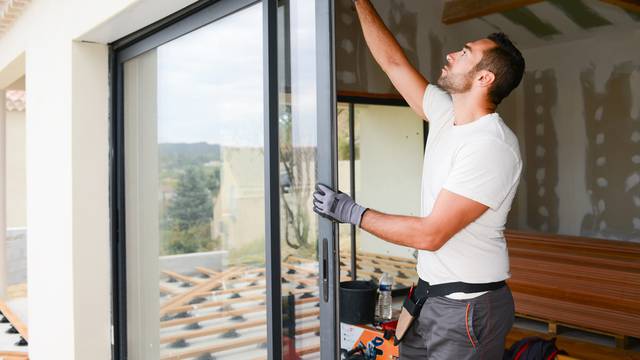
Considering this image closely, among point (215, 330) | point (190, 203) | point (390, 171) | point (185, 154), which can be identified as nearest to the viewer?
point (215, 330)

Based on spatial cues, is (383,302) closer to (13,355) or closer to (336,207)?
(336,207)

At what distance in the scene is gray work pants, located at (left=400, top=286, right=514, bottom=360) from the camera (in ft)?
5.89

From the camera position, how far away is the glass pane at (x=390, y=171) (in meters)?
6.46

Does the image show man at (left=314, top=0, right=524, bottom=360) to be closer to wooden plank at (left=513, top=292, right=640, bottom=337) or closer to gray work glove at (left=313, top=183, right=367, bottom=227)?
gray work glove at (left=313, top=183, right=367, bottom=227)

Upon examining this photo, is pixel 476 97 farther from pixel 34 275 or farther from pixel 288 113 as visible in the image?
pixel 34 275

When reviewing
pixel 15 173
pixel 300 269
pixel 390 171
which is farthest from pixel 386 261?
pixel 15 173

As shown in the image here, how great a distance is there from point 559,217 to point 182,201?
17.5 ft

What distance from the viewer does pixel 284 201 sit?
6.87ft

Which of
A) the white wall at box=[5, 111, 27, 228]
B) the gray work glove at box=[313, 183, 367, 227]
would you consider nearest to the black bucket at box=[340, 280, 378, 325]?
the gray work glove at box=[313, 183, 367, 227]

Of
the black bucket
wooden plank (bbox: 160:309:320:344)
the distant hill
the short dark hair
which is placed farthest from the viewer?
the black bucket

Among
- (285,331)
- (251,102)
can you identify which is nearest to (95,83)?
(251,102)

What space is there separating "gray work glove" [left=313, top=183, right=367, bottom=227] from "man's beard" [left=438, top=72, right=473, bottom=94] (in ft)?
1.66

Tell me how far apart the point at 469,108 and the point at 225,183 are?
4.88ft

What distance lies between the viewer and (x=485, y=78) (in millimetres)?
1855
